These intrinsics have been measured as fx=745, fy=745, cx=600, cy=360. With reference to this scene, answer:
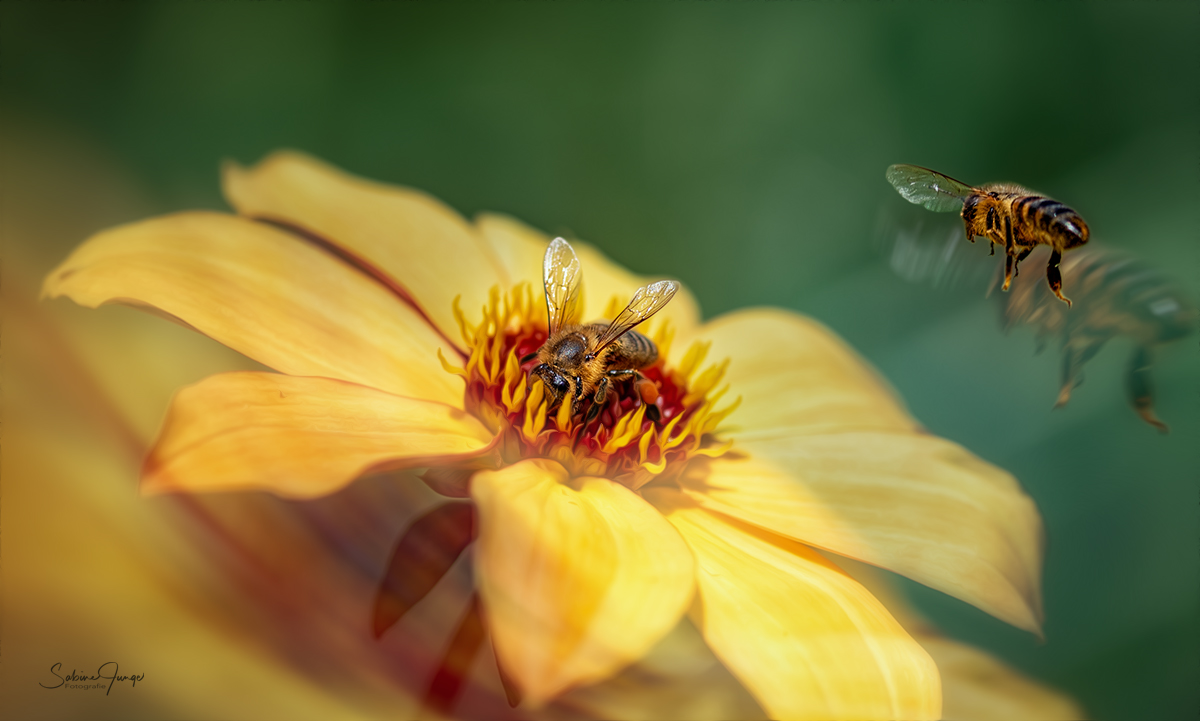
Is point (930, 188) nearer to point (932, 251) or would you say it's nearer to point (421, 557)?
point (932, 251)

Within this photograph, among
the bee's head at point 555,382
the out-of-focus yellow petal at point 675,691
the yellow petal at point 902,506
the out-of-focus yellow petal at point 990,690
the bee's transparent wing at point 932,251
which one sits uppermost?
the bee's transparent wing at point 932,251

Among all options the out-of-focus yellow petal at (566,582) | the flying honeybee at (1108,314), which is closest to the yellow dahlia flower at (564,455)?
the out-of-focus yellow petal at (566,582)

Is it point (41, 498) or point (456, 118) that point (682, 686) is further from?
point (456, 118)

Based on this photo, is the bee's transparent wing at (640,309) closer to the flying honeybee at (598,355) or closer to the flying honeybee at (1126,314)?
the flying honeybee at (598,355)

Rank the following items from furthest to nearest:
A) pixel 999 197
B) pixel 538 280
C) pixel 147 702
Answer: pixel 538 280
pixel 999 197
pixel 147 702

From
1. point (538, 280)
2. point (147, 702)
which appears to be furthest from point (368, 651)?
point (538, 280)

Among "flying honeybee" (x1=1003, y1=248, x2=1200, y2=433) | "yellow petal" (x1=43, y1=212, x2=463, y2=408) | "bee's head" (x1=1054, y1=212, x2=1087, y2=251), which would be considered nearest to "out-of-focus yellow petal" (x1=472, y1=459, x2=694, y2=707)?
"yellow petal" (x1=43, y1=212, x2=463, y2=408)
